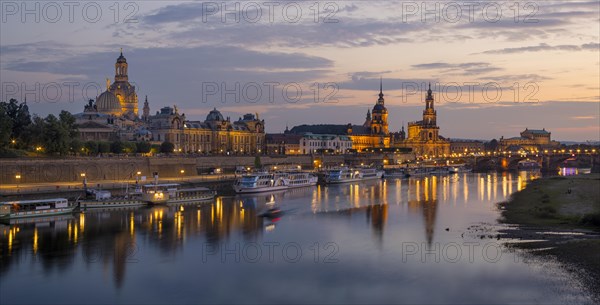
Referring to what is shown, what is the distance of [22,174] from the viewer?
162ft

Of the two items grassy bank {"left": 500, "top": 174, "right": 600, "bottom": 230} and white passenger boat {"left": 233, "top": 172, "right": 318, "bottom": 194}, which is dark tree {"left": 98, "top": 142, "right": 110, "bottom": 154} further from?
grassy bank {"left": 500, "top": 174, "right": 600, "bottom": 230}

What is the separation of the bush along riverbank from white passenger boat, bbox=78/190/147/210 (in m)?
23.1

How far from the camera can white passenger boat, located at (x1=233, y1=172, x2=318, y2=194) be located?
189 ft

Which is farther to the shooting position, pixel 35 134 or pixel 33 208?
pixel 35 134

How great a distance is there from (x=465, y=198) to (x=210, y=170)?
31671 millimetres

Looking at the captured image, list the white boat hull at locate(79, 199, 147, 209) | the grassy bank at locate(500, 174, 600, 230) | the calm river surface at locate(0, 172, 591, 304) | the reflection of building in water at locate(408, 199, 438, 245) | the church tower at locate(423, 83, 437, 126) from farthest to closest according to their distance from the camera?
1. the church tower at locate(423, 83, 437, 126)
2. the white boat hull at locate(79, 199, 147, 209)
3. the grassy bank at locate(500, 174, 600, 230)
4. the reflection of building in water at locate(408, 199, 438, 245)
5. the calm river surface at locate(0, 172, 591, 304)

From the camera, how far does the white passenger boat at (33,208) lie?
3650 centimetres

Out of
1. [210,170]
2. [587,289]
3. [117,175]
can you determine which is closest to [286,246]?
[587,289]

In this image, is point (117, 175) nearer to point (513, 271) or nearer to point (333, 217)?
point (333, 217)

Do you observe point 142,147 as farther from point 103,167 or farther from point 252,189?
point 252,189

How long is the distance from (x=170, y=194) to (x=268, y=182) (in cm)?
1464

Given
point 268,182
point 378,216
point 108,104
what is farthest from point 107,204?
point 108,104

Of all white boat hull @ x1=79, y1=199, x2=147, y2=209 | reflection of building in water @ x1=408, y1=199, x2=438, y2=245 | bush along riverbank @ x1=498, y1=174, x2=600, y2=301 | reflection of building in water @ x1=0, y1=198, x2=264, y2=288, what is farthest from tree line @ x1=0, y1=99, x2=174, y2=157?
bush along riverbank @ x1=498, y1=174, x2=600, y2=301

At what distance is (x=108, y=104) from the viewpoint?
105 metres
